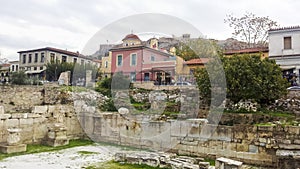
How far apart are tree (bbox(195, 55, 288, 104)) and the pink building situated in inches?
114

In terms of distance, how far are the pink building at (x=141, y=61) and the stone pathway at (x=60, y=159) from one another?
12.9ft

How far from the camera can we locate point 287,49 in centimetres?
1600

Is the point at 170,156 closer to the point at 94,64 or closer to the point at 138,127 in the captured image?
the point at 138,127

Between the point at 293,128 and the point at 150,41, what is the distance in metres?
5.22

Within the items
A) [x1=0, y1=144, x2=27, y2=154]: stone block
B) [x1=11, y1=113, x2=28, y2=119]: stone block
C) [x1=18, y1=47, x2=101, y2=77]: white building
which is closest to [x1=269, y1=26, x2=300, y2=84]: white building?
[x1=11, y1=113, x2=28, y2=119]: stone block

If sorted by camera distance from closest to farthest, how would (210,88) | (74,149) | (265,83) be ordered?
1. (74,149)
2. (265,83)
3. (210,88)

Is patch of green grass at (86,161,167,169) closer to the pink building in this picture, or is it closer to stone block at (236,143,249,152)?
stone block at (236,143,249,152)

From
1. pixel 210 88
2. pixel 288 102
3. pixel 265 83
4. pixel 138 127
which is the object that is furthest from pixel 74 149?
pixel 288 102

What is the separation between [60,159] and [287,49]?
45.9 feet

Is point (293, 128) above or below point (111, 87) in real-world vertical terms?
below

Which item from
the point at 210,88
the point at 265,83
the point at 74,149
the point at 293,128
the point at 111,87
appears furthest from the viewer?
the point at 111,87

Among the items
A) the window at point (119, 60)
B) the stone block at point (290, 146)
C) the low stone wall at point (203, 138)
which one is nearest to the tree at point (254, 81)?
the low stone wall at point (203, 138)

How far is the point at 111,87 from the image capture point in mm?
15258

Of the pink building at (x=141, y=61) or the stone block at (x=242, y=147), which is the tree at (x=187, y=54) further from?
the stone block at (x=242, y=147)
